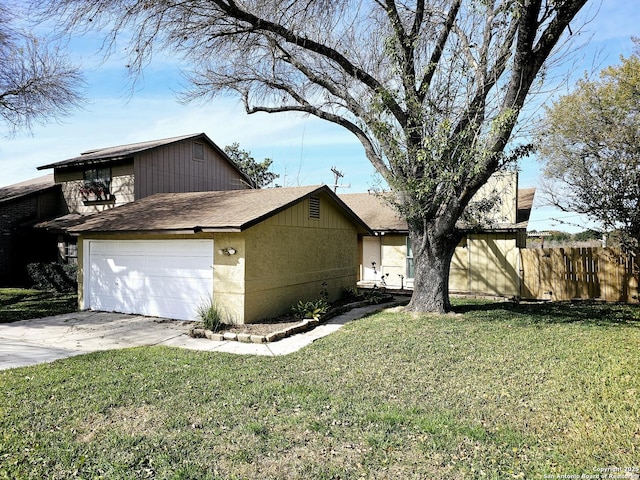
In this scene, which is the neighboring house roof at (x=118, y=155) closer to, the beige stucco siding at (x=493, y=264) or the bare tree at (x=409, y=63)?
the bare tree at (x=409, y=63)

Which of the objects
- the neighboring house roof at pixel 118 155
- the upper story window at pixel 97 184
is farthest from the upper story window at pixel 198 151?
the upper story window at pixel 97 184

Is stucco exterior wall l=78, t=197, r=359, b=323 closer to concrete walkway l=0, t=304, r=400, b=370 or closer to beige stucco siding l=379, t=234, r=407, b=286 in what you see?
concrete walkway l=0, t=304, r=400, b=370

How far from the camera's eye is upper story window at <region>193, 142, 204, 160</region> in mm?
19605

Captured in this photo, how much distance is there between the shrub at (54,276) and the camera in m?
16.7

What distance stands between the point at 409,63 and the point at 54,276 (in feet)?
50.8

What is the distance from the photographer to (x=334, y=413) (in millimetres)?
4766

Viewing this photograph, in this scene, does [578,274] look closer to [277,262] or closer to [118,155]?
[277,262]

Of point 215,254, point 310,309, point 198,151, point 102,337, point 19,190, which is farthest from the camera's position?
point 19,190

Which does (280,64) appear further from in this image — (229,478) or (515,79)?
(229,478)

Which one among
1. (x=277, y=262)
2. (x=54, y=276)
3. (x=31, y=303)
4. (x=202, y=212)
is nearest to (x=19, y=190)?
(x=54, y=276)

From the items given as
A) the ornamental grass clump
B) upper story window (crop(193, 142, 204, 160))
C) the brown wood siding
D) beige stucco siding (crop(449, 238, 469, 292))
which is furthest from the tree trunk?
upper story window (crop(193, 142, 204, 160))

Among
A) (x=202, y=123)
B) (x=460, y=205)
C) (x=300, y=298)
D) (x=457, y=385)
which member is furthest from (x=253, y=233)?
(x=202, y=123)

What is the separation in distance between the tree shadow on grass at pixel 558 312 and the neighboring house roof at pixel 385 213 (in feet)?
11.9

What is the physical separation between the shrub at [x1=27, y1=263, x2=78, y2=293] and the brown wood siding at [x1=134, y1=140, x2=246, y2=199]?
402 centimetres
